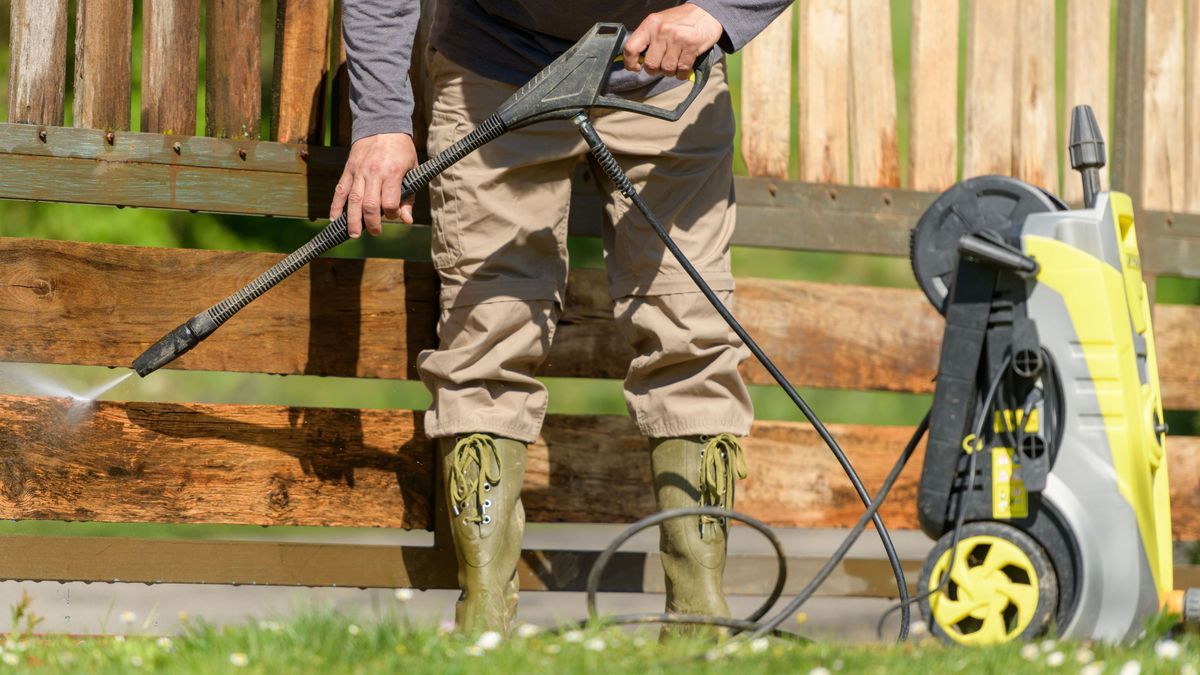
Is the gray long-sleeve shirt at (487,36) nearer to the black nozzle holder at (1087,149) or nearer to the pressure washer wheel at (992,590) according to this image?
the black nozzle holder at (1087,149)

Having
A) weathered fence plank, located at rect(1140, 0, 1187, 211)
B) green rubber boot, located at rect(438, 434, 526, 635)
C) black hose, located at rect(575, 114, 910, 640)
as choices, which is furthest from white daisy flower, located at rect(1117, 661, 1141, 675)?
weathered fence plank, located at rect(1140, 0, 1187, 211)

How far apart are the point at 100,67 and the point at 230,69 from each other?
0.29 m

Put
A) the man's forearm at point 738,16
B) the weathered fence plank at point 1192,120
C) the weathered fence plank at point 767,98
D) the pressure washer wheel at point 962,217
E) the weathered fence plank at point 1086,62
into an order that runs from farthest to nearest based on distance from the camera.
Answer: the weathered fence plank at point 1192,120 < the weathered fence plank at point 1086,62 < the weathered fence plank at point 767,98 < the man's forearm at point 738,16 < the pressure washer wheel at point 962,217

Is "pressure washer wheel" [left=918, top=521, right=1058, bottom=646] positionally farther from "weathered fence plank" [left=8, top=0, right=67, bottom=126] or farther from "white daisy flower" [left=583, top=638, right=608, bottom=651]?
"weathered fence plank" [left=8, top=0, right=67, bottom=126]

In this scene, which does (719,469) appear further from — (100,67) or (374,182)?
(100,67)

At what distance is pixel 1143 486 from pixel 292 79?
2054 mm

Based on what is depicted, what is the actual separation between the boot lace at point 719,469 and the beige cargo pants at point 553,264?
3 centimetres

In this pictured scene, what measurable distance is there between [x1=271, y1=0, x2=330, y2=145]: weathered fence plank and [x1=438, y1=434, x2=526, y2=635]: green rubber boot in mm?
963

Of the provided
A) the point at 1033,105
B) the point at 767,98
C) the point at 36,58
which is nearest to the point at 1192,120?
the point at 1033,105

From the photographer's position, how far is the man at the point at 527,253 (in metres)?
2.52

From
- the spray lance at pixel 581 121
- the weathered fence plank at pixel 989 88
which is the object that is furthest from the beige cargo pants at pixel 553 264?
the weathered fence plank at pixel 989 88

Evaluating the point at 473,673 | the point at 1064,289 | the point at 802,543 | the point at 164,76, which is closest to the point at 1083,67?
the point at 1064,289

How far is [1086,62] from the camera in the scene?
363 cm

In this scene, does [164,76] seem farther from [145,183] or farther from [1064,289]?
[1064,289]
